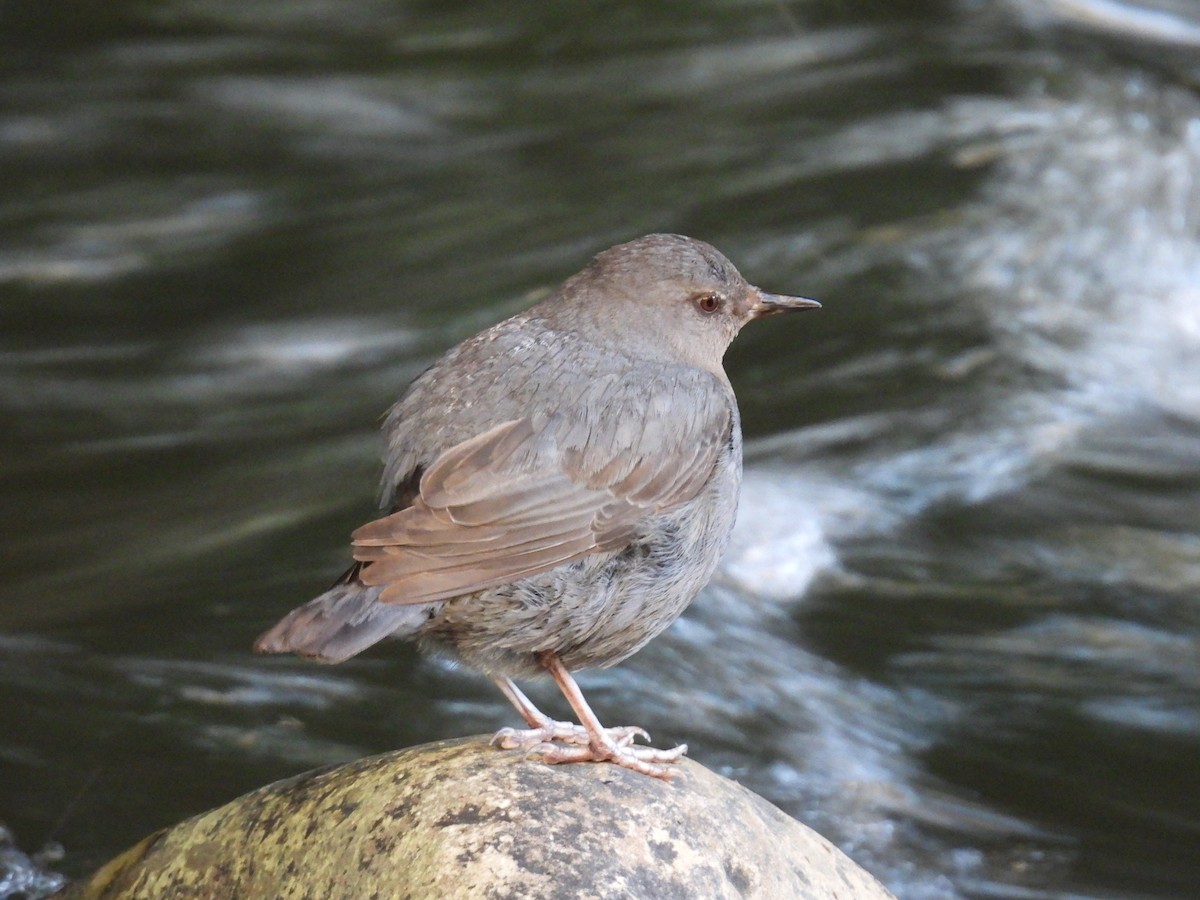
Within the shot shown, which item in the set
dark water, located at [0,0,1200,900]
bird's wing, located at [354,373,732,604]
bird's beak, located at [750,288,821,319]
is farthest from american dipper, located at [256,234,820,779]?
dark water, located at [0,0,1200,900]

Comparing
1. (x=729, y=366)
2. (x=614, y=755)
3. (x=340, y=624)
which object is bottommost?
(x=729, y=366)

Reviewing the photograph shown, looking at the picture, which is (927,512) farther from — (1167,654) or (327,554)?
(327,554)

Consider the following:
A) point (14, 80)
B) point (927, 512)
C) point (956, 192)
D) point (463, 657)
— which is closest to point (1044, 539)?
point (927, 512)

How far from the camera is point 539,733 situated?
3.45 m

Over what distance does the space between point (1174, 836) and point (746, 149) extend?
520cm

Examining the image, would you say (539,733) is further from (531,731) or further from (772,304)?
(772,304)

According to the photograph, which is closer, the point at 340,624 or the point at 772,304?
the point at 340,624

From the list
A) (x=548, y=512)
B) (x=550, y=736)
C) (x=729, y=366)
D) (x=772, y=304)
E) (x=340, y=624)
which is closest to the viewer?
(x=340, y=624)

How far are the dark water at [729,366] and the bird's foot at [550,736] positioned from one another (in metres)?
1.92

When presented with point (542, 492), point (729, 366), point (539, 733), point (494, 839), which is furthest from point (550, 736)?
point (729, 366)

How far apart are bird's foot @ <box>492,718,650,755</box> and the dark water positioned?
192 centimetres

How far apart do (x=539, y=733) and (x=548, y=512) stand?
0.50 m

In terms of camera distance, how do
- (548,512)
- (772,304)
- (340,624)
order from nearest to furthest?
1. (340,624)
2. (548,512)
3. (772,304)

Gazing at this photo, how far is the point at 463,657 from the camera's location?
3512 mm
